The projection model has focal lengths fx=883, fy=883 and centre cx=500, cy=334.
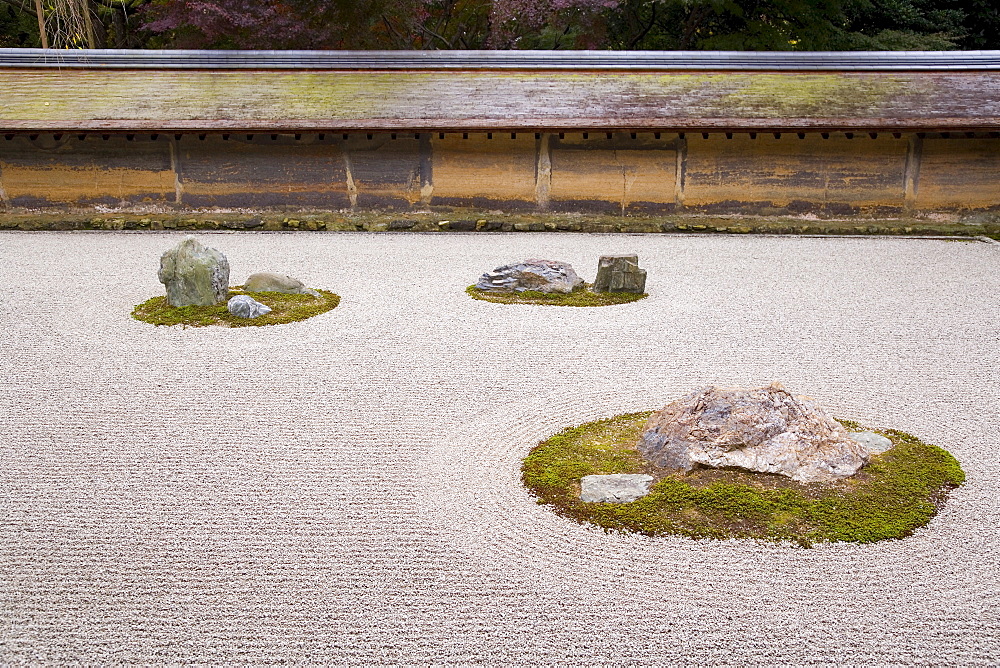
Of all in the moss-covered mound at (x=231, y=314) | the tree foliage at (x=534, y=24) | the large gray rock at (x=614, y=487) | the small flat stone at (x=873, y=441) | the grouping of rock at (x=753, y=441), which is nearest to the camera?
the large gray rock at (x=614, y=487)

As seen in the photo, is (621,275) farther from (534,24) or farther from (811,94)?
(534,24)

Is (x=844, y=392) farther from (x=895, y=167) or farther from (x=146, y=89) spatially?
(x=146, y=89)

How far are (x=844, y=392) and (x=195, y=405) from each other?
3961 millimetres

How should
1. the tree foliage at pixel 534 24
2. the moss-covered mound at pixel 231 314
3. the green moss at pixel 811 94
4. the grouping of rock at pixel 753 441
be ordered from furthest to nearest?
the tree foliage at pixel 534 24
the green moss at pixel 811 94
the moss-covered mound at pixel 231 314
the grouping of rock at pixel 753 441

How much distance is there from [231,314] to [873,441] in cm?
504

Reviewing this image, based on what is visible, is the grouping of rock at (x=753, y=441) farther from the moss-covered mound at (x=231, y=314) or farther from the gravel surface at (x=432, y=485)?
the moss-covered mound at (x=231, y=314)

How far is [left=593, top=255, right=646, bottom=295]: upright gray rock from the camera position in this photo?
26.9ft

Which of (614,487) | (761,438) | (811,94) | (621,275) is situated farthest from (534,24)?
(614,487)

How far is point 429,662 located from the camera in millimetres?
2850

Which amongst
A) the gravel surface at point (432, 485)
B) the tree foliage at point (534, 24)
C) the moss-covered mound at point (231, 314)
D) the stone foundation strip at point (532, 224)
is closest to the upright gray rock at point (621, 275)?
the gravel surface at point (432, 485)

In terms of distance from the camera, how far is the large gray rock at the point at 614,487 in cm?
397

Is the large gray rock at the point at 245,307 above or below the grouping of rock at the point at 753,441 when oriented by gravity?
below

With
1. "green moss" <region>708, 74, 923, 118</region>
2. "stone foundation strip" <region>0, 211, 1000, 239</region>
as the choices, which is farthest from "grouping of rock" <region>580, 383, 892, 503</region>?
"green moss" <region>708, 74, 923, 118</region>

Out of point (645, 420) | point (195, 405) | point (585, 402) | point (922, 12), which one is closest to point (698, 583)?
point (645, 420)
